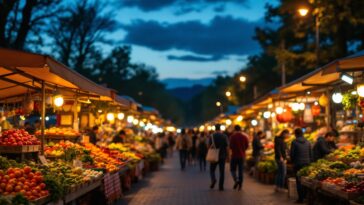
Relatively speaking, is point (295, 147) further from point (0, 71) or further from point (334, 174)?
point (0, 71)

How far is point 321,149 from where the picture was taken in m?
17.6

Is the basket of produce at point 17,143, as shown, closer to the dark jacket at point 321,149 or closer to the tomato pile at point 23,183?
the tomato pile at point 23,183

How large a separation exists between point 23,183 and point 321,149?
10.1 metres

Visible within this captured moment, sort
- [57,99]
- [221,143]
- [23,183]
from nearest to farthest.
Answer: [23,183] < [57,99] < [221,143]

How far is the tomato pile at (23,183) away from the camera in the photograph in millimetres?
9248

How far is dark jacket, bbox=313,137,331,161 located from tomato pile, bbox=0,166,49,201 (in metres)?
9.46

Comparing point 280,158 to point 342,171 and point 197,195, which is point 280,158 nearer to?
point 197,195

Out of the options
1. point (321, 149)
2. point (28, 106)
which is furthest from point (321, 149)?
point (28, 106)

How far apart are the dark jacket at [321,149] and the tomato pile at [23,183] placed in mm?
9464

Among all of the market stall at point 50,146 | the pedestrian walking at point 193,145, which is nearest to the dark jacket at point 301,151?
the market stall at point 50,146

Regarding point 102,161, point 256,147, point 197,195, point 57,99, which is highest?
point 57,99

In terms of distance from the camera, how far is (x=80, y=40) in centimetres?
5709

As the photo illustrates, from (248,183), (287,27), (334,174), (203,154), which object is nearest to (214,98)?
(287,27)

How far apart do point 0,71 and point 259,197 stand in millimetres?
8209
